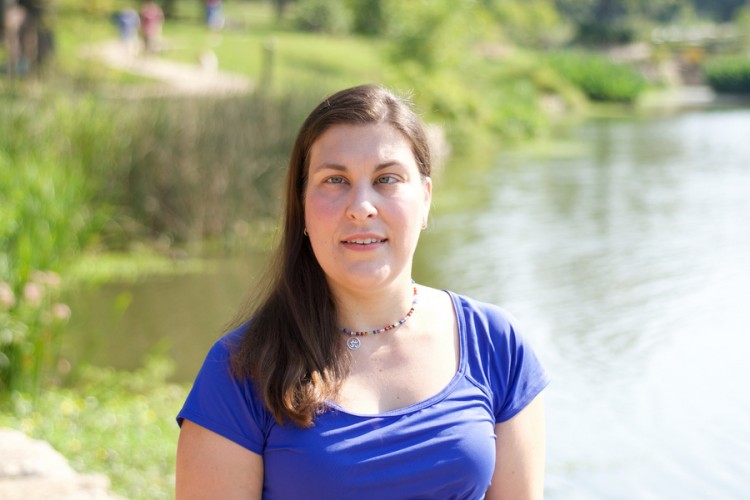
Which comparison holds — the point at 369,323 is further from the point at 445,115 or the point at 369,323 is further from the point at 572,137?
the point at 572,137

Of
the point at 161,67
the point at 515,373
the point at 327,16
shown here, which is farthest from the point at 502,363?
the point at 327,16

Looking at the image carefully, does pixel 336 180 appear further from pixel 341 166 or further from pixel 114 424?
pixel 114 424

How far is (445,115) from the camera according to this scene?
830 inches

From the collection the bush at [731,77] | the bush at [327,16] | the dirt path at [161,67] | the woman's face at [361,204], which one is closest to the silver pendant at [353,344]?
the woman's face at [361,204]

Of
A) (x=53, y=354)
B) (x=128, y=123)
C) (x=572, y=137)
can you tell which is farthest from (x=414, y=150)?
(x=572, y=137)

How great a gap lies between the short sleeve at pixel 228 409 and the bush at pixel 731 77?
40815 mm

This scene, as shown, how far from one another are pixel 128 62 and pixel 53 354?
2192cm

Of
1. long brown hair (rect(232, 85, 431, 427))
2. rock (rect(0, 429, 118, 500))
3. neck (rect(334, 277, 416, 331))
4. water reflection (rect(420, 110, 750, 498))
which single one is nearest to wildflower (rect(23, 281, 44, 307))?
rock (rect(0, 429, 118, 500))

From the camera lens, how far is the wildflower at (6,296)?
5.43m

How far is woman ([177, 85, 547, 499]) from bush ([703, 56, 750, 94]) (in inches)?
1593

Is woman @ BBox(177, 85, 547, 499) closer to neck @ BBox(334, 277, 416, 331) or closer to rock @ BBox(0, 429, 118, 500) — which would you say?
neck @ BBox(334, 277, 416, 331)

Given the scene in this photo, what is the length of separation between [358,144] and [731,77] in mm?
41014

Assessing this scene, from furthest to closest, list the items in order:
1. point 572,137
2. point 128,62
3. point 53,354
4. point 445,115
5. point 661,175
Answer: point 128,62
point 572,137
point 445,115
point 661,175
point 53,354

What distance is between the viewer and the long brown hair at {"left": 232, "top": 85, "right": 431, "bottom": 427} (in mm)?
2230
